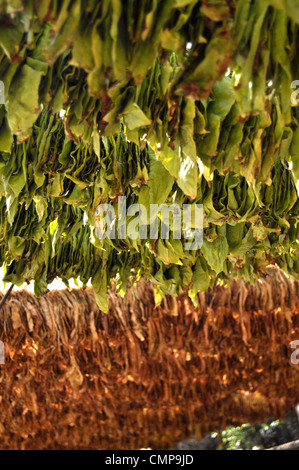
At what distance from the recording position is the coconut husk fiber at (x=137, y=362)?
1.49 meters

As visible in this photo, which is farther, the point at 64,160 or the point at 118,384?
the point at 118,384

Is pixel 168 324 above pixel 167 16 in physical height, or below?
above

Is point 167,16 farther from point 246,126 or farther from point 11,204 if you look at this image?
point 11,204

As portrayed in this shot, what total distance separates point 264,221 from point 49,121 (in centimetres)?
36

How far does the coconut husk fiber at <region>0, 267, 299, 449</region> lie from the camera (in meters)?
1.49

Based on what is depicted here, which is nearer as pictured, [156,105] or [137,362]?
[156,105]

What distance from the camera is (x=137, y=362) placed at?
5.57 feet

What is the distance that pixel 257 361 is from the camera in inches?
75.5

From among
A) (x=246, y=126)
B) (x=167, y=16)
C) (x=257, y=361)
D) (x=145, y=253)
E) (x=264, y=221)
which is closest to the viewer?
(x=167, y=16)

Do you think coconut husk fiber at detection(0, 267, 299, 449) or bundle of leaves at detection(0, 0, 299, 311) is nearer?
Result: bundle of leaves at detection(0, 0, 299, 311)

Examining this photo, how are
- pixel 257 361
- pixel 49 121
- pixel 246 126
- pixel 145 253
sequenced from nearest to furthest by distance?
pixel 246 126
pixel 49 121
pixel 145 253
pixel 257 361

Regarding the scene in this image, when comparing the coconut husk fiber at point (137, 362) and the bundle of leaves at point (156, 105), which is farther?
the coconut husk fiber at point (137, 362)
